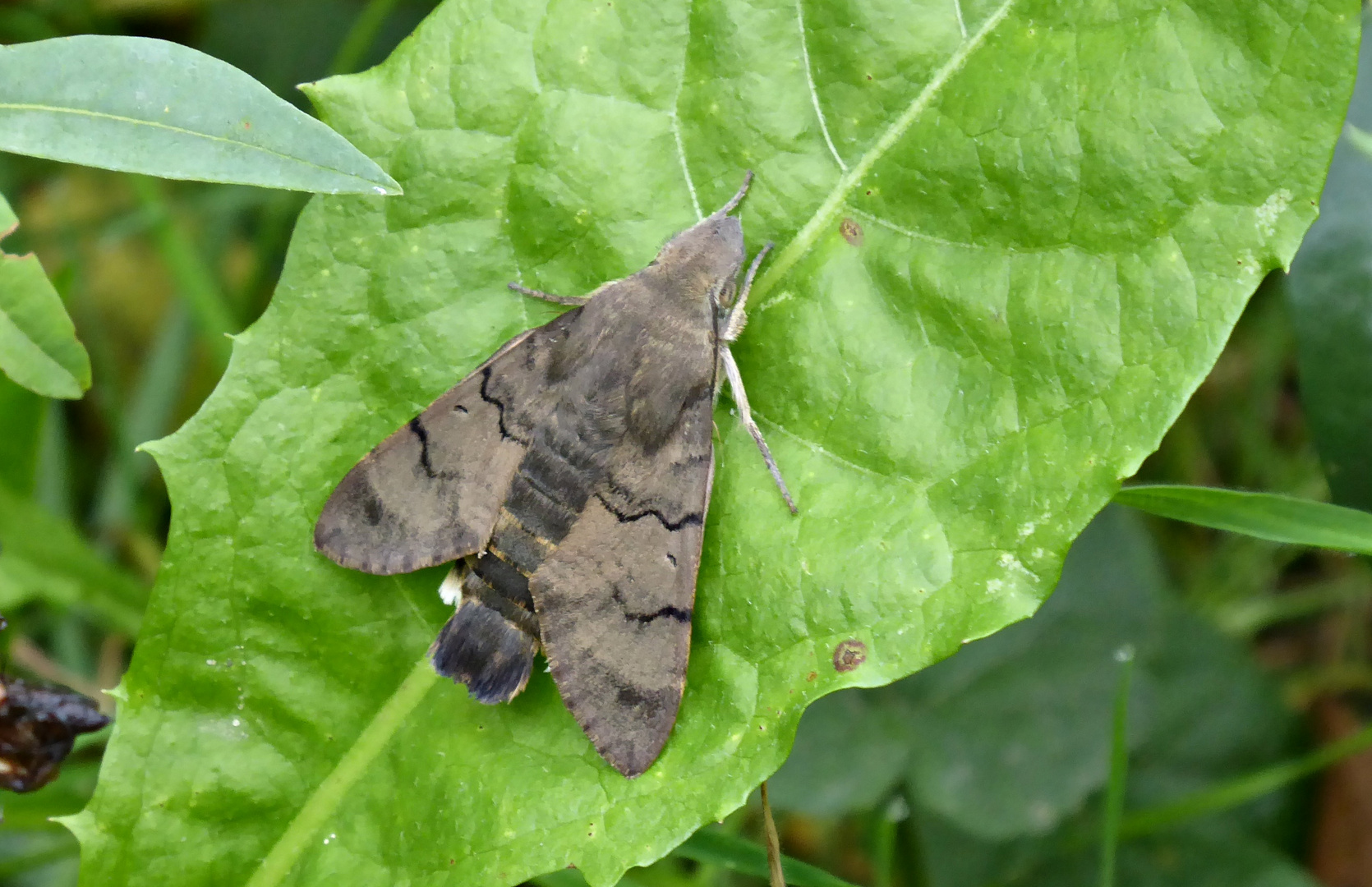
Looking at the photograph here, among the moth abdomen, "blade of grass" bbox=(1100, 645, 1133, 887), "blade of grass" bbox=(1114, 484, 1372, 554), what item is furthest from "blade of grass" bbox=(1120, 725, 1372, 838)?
the moth abdomen

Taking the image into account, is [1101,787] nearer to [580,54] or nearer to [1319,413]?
[1319,413]

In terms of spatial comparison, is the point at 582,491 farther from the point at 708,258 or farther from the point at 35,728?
the point at 35,728

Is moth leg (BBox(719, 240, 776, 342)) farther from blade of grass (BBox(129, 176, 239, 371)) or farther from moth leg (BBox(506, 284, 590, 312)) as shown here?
blade of grass (BBox(129, 176, 239, 371))

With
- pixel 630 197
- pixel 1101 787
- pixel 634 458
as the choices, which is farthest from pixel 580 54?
pixel 1101 787

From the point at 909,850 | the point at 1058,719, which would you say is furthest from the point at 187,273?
the point at 1058,719

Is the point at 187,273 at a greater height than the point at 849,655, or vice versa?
the point at 849,655

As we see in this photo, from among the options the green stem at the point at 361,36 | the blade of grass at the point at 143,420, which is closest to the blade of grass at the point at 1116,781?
the green stem at the point at 361,36

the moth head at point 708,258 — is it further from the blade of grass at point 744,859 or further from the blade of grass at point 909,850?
the blade of grass at point 909,850
